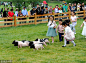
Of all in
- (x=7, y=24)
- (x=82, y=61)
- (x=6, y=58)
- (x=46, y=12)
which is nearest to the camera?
(x=82, y=61)

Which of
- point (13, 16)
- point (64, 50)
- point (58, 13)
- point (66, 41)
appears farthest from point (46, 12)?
point (64, 50)

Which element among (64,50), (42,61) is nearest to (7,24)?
(64,50)

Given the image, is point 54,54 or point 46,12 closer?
point 54,54

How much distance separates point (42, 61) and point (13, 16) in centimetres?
1219

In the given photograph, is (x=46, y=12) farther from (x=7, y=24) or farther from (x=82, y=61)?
(x=82, y=61)

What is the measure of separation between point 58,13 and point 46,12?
1.47 m

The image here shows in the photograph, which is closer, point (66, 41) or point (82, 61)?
point (82, 61)

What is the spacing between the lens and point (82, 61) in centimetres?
679

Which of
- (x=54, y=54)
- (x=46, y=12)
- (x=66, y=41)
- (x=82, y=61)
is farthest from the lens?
(x=46, y=12)

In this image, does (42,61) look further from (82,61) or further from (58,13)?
(58,13)

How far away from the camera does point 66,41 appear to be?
10242mm

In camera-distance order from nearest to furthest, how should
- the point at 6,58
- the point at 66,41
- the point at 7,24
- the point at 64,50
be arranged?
the point at 6,58 < the point at 64,50 < the point at 66,41 < the point at 7,24

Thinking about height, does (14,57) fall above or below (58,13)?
below

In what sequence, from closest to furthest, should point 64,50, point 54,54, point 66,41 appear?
1. point 54,54
2. point 64,50
3. point 66,41
